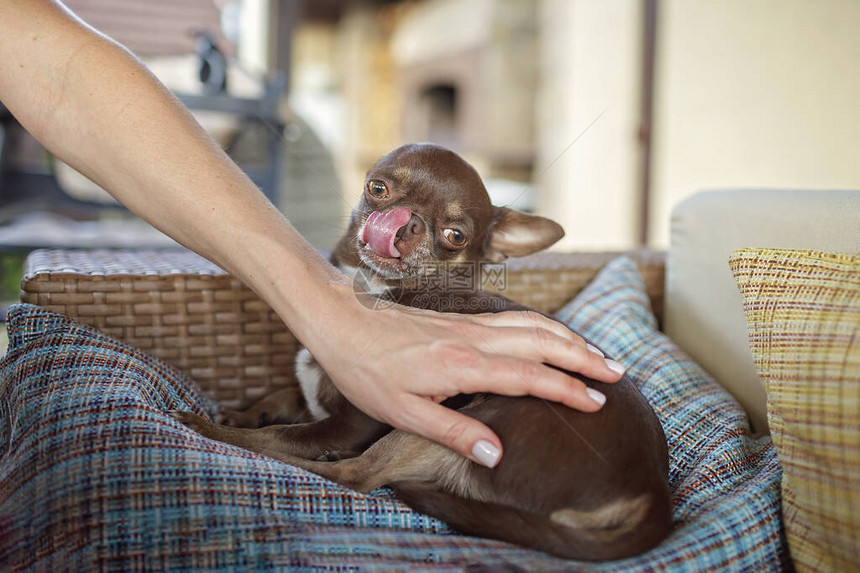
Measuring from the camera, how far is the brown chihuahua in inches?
39.3

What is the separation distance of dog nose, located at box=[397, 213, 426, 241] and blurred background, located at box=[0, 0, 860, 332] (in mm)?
412

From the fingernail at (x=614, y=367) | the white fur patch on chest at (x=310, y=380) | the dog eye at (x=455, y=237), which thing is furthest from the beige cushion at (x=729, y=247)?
the white fur patch on chest at (x=310, y=380)

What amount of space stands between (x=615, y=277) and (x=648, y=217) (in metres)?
3.09

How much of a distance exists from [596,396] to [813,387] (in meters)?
0.31

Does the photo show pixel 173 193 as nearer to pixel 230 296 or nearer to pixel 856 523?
pixel 230 296

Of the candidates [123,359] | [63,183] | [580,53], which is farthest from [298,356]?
[580,53]

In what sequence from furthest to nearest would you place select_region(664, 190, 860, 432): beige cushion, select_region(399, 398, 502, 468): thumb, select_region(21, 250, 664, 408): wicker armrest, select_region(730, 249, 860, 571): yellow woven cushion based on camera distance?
select_region(21, 250, 664, 408): wicker armrest
select_region(664, 190, 860, 432): beige cushion
select_region(399, 398, 502, 468): thumb
select_region(730, 249, 860, 571): yellow woven cushion

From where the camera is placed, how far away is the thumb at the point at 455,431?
1012mm

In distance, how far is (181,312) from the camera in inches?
59.2

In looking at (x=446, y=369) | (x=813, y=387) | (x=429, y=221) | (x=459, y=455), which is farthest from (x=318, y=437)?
(x=813, y=387)

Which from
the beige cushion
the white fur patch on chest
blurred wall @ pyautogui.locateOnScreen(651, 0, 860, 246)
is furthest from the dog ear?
blurred wall @ pyautogui.locateOnScreen(651, 0, 860, 246)

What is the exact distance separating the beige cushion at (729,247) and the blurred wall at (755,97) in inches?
84.4

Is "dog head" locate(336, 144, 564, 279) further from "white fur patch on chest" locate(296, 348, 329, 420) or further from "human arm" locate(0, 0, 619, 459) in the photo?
"human arm" locate(0, 0, 619, 459)

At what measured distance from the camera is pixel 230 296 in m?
1.53
